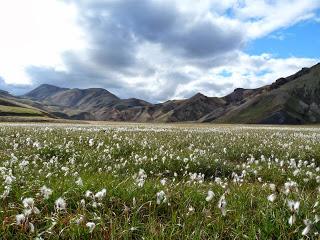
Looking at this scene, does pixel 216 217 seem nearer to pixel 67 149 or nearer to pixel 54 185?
pixel 54 185

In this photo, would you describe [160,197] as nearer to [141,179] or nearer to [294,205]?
[141,179]

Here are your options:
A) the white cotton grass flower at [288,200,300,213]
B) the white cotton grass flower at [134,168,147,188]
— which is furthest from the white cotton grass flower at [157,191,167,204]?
the white cotton grass flower at [288,200,300,213]

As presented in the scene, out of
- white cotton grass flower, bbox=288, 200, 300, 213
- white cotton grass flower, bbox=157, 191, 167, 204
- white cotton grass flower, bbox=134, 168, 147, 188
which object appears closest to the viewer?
white cotton grass flower, bbox=288, 200, 300, 213

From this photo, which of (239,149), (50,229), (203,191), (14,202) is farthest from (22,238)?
(239,149)

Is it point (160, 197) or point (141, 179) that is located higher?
point (141, 179)

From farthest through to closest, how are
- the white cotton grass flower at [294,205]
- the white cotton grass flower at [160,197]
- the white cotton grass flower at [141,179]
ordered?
1. the white cotton grass flower at [141,179]
2. the white cotton grass flower at [160,197]
3. the white cotton grass flower at [294,205]

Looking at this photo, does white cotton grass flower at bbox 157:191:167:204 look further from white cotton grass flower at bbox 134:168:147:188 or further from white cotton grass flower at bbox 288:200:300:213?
white cotton grass flower at bbox 288:200:300:213

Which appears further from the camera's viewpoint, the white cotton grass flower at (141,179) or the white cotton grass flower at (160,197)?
the white cotton grass flower at (141,179)

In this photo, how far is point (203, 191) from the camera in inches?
356

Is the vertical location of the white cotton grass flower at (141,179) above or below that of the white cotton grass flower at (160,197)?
above

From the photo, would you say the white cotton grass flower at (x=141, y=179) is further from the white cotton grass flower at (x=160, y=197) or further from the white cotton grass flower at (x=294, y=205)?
the white cotton grass flower at (x=294, y=205)

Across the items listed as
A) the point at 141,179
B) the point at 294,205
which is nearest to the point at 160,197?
the point at 141,179

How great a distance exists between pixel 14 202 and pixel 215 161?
9.56 m

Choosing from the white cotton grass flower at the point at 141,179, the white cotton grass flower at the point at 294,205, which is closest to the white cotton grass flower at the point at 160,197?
the white cotton grass flower at the point at 141,179
